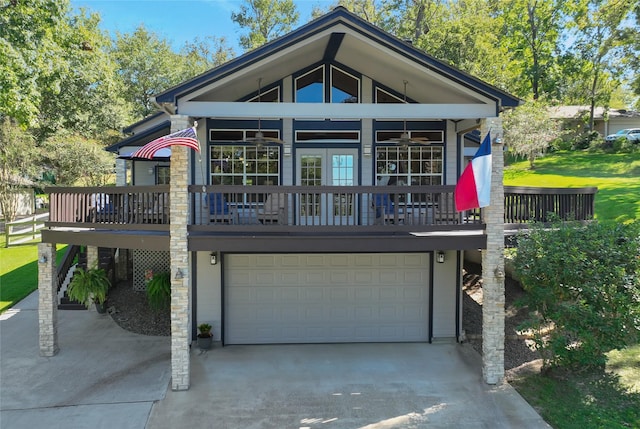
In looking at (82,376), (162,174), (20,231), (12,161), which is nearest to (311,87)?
(162,174)

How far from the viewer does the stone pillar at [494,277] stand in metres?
8.09

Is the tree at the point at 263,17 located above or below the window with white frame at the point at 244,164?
above

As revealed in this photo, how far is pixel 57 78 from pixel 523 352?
2346 centimetres

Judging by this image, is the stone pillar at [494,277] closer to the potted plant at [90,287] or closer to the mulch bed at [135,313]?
the mulch bed at [135,313]

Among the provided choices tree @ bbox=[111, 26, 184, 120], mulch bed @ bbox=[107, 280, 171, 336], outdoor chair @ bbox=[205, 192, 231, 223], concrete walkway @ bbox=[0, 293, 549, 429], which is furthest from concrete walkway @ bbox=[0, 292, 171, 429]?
tree @ bbox=[111, 26, 184, 120]

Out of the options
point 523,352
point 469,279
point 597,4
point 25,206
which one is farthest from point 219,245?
point 597,4

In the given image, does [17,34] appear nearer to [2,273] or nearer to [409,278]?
[2,273]

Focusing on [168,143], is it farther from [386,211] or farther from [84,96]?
[84,96]

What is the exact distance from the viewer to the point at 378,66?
31.8 feet

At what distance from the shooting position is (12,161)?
64.9ft

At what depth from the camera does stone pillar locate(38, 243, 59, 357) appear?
362 inches

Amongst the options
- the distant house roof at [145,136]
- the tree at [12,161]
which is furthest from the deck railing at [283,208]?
the tree at [12,161]

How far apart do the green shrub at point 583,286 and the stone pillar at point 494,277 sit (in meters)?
0.51

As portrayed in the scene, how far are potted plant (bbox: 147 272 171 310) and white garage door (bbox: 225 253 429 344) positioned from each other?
73.9 inches
